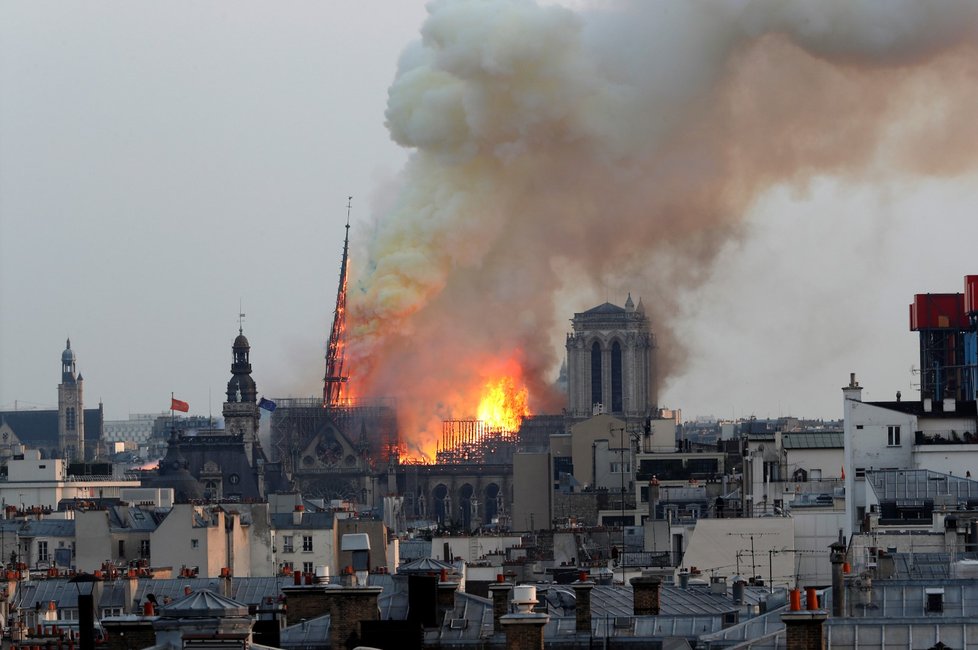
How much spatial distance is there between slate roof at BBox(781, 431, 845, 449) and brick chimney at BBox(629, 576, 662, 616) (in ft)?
125

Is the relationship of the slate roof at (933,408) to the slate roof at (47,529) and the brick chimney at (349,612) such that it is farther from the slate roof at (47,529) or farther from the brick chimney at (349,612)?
the brick chimney at (349,612)

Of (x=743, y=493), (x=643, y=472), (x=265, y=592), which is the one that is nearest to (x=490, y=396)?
(x=643, y=472)

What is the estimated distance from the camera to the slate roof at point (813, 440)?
8150 cm

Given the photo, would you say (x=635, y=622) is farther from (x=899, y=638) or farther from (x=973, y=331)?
(x=973, y=331)

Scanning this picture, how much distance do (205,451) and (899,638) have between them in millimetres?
157119

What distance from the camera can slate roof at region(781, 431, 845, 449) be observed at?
81500 millimetres

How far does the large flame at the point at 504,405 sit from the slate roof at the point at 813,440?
333ft

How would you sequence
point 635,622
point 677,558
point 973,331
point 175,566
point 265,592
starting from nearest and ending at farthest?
point 635,622 < point 265,592 < point 677,558 < point 175,566 < point 973,331

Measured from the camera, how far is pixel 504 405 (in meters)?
190

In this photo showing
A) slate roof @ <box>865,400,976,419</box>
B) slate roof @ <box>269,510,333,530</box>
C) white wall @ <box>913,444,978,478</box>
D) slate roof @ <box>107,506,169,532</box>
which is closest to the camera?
white wall @ <box>913,444,978,478</box>

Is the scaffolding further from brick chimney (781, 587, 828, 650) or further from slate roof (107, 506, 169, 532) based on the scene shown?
brick chimney (781, 587, 828, 650)

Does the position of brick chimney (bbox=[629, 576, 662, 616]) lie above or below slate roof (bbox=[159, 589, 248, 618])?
above

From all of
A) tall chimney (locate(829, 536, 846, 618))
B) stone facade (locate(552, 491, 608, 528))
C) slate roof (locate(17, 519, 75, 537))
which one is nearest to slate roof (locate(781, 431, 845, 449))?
slate roof (locate(17, 519, 75, 537))

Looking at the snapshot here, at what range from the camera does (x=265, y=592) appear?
54062mm
